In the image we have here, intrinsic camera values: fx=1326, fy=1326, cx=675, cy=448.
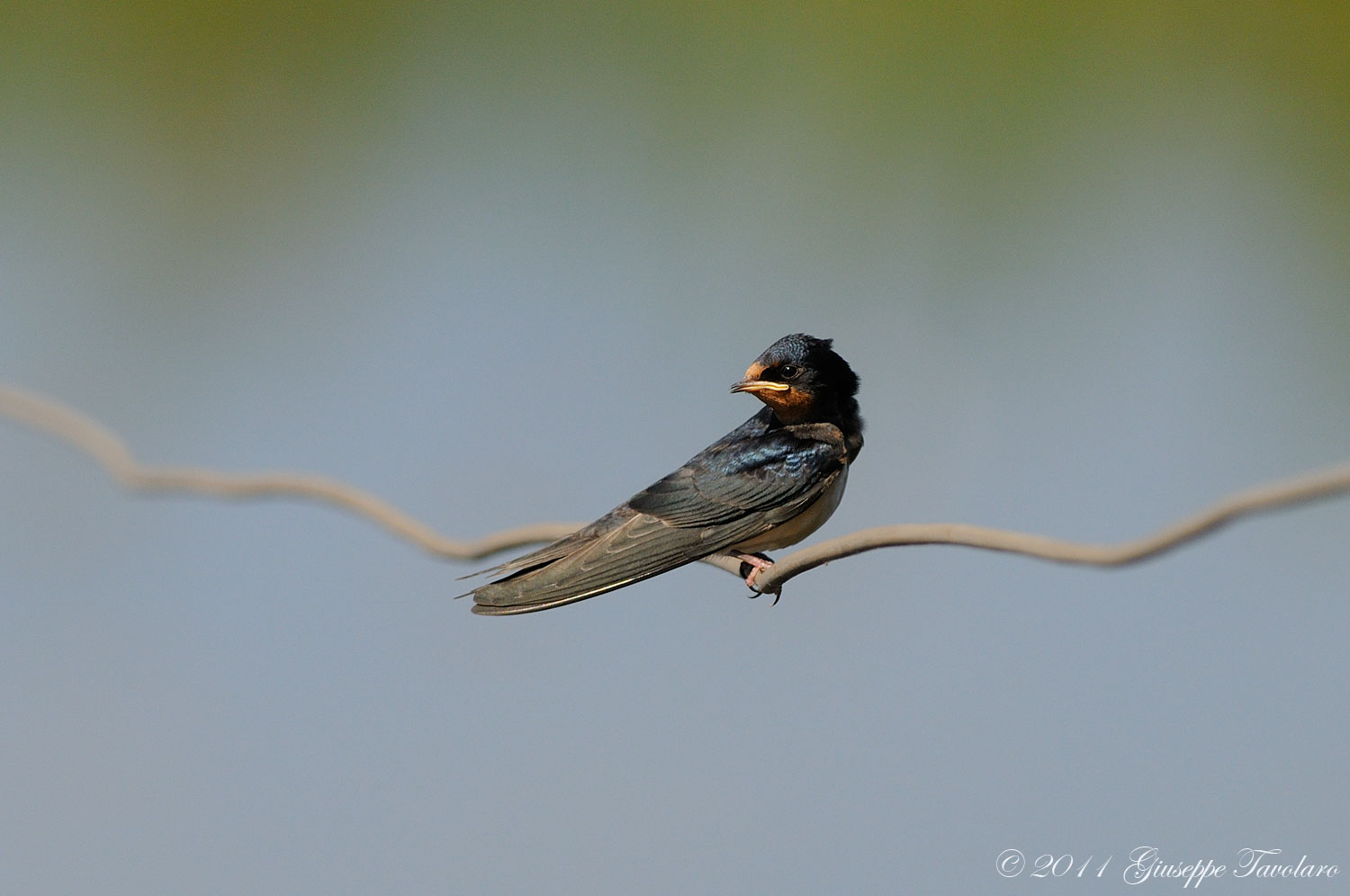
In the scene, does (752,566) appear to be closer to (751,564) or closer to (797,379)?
(751,564)

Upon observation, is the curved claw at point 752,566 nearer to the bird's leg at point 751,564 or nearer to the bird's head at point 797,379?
the bird's leg at point 751,564

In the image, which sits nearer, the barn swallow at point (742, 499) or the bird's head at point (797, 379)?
the barn swallow at point (742, 499)

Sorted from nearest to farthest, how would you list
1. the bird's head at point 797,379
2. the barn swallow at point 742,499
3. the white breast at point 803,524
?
the barn swallow at point 742,499
the white breast at point 803,524
the bird's head at point 797,379

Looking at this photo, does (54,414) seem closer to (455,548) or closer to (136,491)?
(136,491)

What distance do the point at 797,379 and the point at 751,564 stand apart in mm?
407

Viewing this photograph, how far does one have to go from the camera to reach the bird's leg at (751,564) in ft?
6.06

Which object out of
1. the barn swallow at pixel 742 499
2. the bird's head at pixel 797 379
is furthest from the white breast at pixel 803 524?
the bird's head at pixel 797 379

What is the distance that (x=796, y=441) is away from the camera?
2.14 metres

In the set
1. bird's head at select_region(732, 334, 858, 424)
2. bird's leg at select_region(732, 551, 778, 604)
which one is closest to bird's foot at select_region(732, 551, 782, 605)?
bird's leg at select_region(732, 551, 778, 604)

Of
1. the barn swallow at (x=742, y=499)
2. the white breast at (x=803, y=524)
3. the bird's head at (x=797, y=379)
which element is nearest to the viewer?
the barn swallow at (x=742, y=499)

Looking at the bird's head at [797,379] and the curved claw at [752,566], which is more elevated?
the bird's head at [797,379]

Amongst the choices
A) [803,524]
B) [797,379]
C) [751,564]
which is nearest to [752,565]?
[751,564]

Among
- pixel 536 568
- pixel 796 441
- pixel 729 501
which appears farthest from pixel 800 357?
pixel 536 568

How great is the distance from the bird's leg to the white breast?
0.03 m
